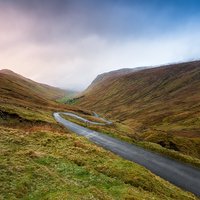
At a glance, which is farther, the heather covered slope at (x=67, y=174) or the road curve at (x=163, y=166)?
the road curve at (x=163, y=166)

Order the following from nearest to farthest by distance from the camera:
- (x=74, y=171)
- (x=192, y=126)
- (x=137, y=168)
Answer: (x=74, y=171) → (x=137, y=168) → (x=192, y=126)

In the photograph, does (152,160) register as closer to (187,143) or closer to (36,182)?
(36,182)

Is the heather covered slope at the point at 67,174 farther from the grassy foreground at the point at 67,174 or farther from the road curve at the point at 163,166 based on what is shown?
the road curve at the point at 163,166

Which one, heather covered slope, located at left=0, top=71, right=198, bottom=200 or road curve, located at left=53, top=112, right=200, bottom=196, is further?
road curve, located at left=53, top=112, right=200, bottom=196

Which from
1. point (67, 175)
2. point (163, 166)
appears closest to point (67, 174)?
point (67, 175)

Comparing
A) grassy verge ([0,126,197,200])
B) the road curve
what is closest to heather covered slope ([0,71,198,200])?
grassy verge ([0,126,197,200])

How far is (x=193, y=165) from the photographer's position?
39281mm

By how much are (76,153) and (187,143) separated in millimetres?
40141

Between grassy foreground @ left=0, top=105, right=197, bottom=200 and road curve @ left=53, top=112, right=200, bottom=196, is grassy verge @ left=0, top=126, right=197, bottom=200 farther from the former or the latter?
road curve @ left=53, top=112, right=200, bottom=196

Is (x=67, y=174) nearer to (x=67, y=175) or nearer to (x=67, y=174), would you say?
(x=67, y=174)

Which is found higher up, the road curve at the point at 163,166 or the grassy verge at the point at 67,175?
the grassy verge at the point at 67,175

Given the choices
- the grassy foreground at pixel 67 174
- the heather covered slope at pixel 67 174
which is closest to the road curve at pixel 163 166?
the grassy foreground at pixel 67 174

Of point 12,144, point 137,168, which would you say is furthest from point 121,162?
point 12,144

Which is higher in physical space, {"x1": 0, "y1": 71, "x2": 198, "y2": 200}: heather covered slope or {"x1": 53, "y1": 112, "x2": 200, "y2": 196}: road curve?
{"x1": 0, "y1": 71, "x2": 198, "y2": 200}: heather covered slope
